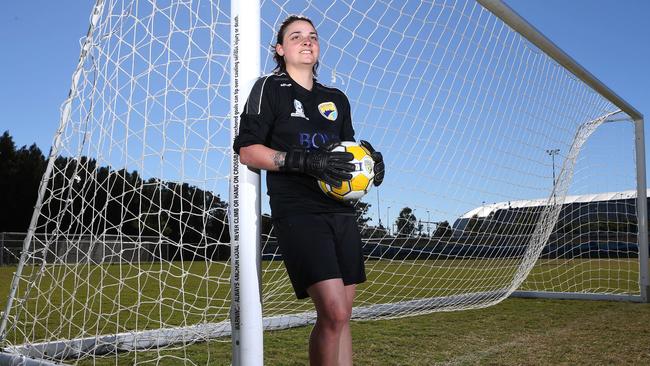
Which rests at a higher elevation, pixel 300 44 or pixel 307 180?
pixel 300 44

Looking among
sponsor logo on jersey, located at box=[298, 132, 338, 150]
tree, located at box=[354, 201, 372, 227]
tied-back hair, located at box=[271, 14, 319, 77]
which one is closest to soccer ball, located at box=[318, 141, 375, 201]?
sponsor logo on jersey, located at box=[298, 132, 338, 150]

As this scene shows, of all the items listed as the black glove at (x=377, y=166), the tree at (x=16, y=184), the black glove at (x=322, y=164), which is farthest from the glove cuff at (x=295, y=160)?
the tree at (x=16, y=184)

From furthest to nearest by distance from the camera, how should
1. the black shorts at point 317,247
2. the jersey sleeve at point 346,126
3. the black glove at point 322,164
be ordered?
the jersey sleeve at point 346,126 → the black shorts at point 317,247 → the black glove at point 322,164

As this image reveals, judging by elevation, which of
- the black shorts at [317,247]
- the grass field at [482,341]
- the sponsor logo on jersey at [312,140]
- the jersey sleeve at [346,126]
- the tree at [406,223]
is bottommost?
the grass field at [482,341]

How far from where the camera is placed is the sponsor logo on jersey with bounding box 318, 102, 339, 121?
8.86ft

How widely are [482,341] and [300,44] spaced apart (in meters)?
3.49

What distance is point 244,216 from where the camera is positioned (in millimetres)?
2652

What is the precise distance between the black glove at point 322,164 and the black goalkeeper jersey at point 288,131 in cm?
17

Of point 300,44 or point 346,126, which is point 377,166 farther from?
point 300,44

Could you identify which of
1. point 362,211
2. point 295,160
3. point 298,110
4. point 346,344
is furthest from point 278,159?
point 362,211

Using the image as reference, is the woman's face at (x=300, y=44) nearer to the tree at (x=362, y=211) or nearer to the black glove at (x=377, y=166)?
the black glove at (x=377, y=166)

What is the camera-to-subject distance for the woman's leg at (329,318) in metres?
2.43

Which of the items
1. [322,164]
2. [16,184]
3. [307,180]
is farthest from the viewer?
[16,184]

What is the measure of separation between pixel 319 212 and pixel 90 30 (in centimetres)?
277
